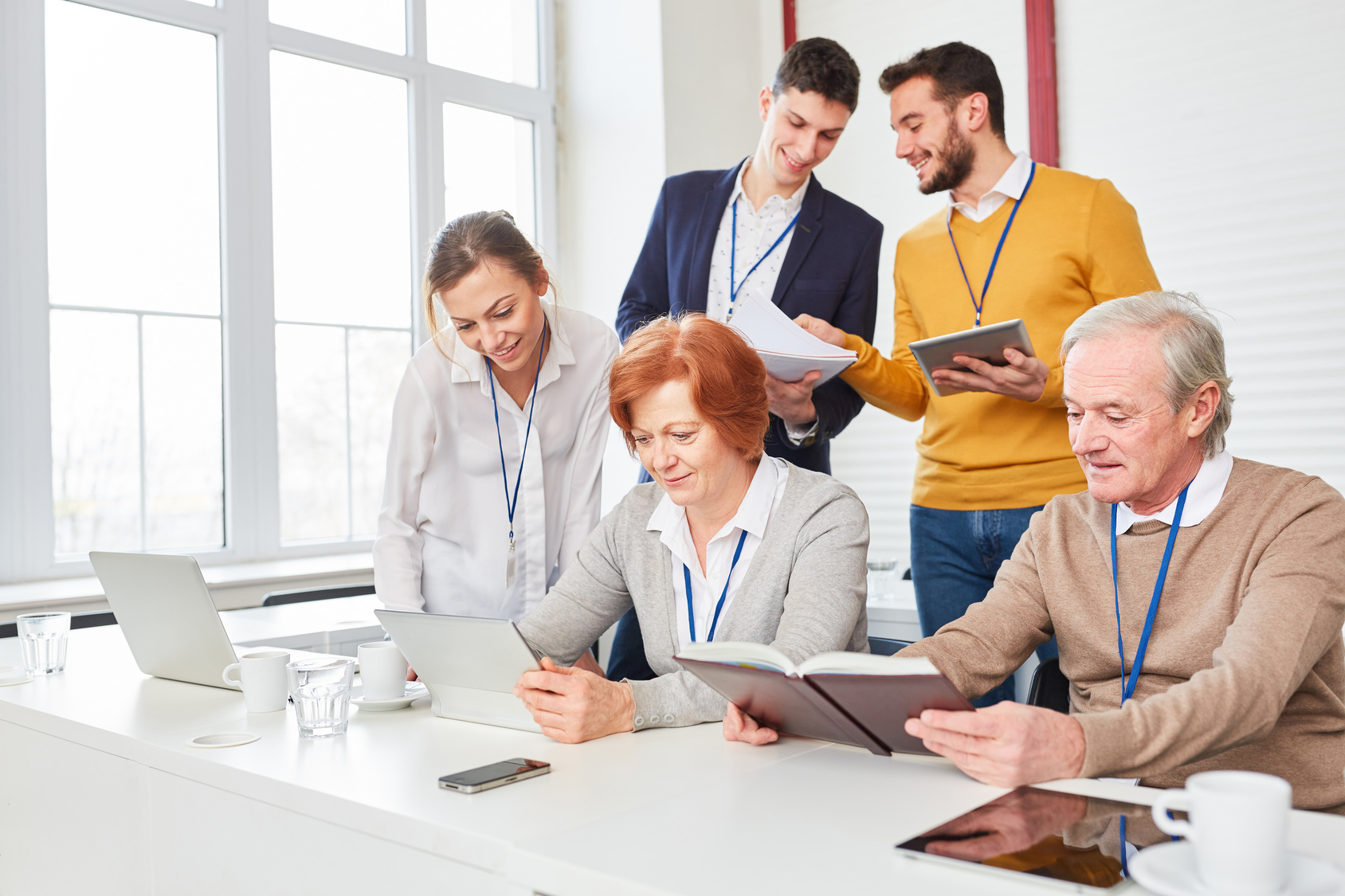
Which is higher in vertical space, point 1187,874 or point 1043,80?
point 1043,80

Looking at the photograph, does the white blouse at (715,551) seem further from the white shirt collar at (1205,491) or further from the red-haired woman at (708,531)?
the white shirt collar at (1205,491)

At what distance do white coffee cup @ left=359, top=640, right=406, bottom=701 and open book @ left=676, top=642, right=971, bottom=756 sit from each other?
1.95 feet

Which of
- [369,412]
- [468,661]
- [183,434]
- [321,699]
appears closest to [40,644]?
[321,699]

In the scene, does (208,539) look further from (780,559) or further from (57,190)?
(780,559)

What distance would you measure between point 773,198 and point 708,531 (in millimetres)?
1031

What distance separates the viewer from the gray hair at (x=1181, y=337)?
158cm

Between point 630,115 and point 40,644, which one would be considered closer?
point 40,644

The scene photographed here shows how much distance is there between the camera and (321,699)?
162 cm

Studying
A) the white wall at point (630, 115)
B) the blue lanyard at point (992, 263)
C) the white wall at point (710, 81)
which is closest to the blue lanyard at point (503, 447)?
the blue lanyard at point (992, 263)

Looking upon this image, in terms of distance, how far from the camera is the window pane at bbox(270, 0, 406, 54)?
4594 millimetres

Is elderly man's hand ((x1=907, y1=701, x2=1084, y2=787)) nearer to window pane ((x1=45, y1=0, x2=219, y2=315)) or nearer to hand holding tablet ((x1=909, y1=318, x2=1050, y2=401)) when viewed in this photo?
hand holding tablet ((x1=909, y1=318, x2=1050, y2=401))

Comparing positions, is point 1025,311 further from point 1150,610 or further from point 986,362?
point 1150,610

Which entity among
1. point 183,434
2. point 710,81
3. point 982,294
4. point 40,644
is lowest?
point 40,644

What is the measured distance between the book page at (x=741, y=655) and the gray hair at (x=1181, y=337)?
2.29 ft
